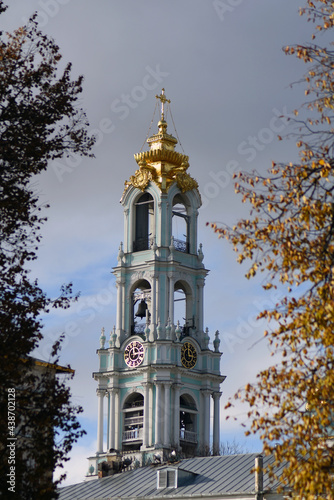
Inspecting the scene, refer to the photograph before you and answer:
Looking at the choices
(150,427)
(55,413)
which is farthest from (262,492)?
(150,427)

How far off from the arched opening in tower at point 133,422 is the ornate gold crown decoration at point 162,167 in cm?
1577

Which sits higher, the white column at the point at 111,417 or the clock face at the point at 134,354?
the clock face at the point at 134,354

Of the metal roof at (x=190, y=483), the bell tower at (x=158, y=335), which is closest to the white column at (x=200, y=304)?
the bell tower at (x=158, y=335)

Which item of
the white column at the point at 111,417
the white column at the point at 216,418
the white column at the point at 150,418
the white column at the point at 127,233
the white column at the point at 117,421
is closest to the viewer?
the white column at the point at 150,418

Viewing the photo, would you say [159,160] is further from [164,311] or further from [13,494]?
[13,494]

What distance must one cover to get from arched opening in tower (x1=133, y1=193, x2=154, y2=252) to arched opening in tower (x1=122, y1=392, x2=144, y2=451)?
11.4m

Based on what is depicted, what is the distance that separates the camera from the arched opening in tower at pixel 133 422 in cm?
9731

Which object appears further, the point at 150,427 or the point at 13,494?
the point at 150,427

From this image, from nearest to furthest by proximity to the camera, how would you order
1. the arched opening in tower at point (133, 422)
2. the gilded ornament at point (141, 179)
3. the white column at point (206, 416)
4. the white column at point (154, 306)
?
the arched opening in tower at point (133, 422) < the white column at point (206, 416) < the white column at point (154, 306) < the gilded ornament at point (141, 179)

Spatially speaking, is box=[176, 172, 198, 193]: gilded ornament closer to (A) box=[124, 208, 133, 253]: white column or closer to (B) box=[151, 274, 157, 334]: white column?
(A) box=[124, 208, 133, 253]: white column

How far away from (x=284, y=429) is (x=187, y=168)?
77.3m

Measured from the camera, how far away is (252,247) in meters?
27.8

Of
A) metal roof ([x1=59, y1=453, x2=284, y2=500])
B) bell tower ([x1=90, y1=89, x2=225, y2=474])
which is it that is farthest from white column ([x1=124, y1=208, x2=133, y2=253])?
metal roof ([x1=59, y1=453, x2=284, y2=500])

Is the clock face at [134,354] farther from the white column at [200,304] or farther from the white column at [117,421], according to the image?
the white column at [200,304]
